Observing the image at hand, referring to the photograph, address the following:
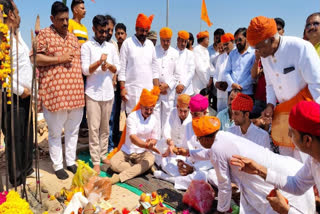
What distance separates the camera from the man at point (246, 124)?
10.7 feet

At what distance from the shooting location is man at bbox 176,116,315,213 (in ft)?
8.40

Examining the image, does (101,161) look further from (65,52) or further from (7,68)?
(7,68)

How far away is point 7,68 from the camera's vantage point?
7.78 ft

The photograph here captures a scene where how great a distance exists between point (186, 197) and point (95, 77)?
2.08 meters

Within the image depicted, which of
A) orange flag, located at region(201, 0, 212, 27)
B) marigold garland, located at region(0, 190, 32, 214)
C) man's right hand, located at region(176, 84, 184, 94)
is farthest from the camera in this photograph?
orange flag, located at region(201, 0, 212, 27)

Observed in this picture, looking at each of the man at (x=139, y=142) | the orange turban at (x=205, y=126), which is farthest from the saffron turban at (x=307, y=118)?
the man at (x=139, y=142)

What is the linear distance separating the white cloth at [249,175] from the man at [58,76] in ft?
6.86

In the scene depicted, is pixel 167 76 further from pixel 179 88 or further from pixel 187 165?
pixel 187 165

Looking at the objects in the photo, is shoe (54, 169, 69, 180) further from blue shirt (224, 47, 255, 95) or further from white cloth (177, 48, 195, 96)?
→ blue shirt (224, 47, 255, 95)

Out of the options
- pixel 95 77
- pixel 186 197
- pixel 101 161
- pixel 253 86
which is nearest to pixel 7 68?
pixel 95 77

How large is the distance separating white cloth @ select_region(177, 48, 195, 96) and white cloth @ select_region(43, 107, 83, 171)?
2.23 m

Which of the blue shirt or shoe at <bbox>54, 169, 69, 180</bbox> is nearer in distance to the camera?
shoe at <bbox>54, 169, 69, 180</bbox>

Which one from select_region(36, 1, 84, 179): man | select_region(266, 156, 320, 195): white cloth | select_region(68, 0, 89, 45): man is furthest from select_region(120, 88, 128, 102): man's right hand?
select_region(266, 156, 320, 195): white cloth

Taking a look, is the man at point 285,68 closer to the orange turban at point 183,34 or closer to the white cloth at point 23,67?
the white cloth at point 23,67
